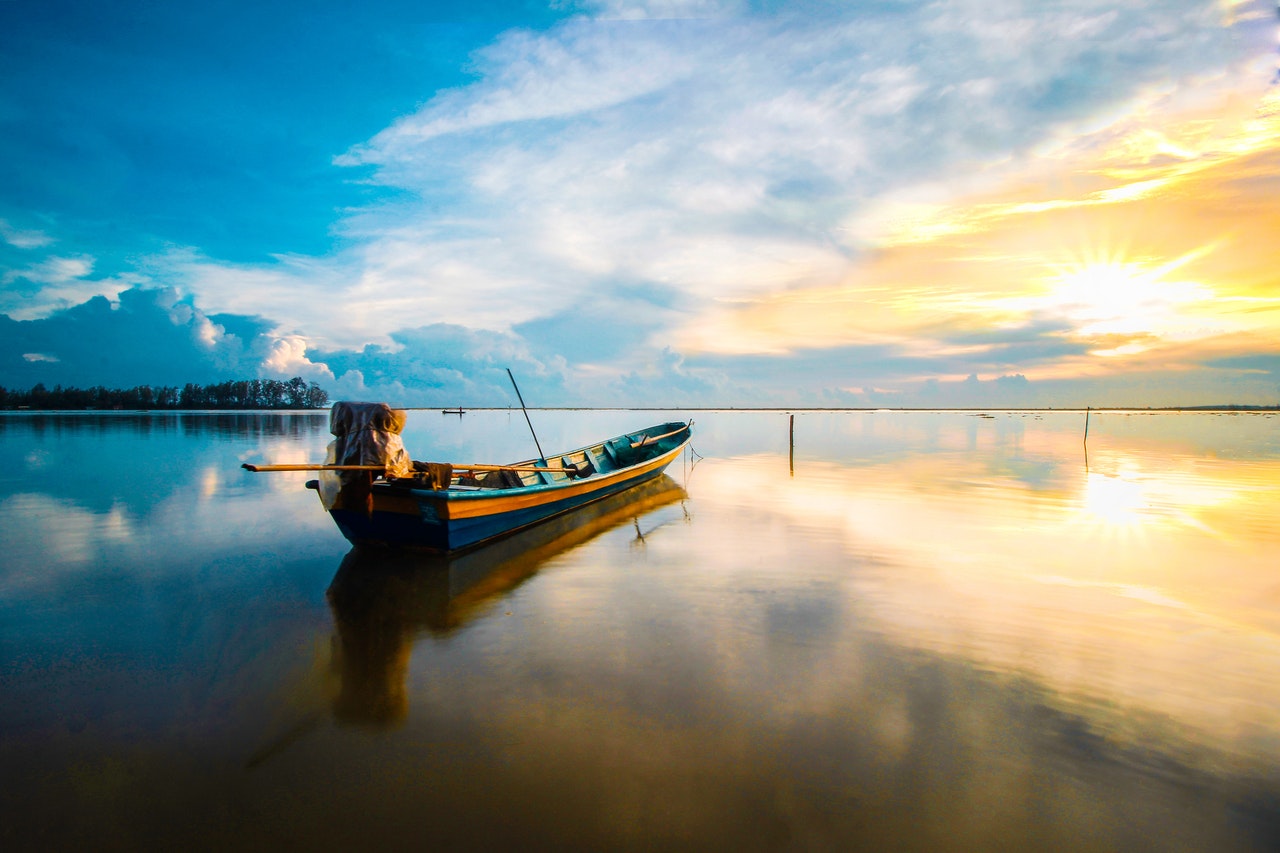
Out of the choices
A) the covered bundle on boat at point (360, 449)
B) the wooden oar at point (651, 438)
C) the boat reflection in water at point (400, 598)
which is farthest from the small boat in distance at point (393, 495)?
the wooden oar at point (651, 438)

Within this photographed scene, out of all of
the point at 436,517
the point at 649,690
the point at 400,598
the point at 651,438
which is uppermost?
the point at 651,438

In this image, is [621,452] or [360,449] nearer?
[360,449]

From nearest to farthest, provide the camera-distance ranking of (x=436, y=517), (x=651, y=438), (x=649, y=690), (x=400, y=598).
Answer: (x=649, y=690)
(x=400, y=598)
(x=436, y=517)
(x=651, y=438)

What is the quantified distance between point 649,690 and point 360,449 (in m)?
7.40

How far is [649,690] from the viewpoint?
575 centimetres

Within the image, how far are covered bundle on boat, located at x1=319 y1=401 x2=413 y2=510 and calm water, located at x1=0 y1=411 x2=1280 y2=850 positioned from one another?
1.49m

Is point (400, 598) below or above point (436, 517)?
below

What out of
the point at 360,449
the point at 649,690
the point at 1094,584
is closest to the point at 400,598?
the point at 360,449

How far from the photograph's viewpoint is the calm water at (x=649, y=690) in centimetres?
395

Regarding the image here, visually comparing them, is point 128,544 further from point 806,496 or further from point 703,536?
point 806,496

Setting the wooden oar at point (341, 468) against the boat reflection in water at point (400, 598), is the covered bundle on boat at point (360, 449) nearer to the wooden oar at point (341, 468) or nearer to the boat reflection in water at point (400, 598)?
the wooden oar at point (341, 468)

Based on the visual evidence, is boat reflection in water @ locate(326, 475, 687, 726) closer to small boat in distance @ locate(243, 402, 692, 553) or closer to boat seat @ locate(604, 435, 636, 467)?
small boat in distance @ locate(243, 402, 692, 553)

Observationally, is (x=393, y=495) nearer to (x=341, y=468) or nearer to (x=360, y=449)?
(x=360, y=449)

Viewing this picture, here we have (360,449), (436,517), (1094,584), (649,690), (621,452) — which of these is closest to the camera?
(649,690)
